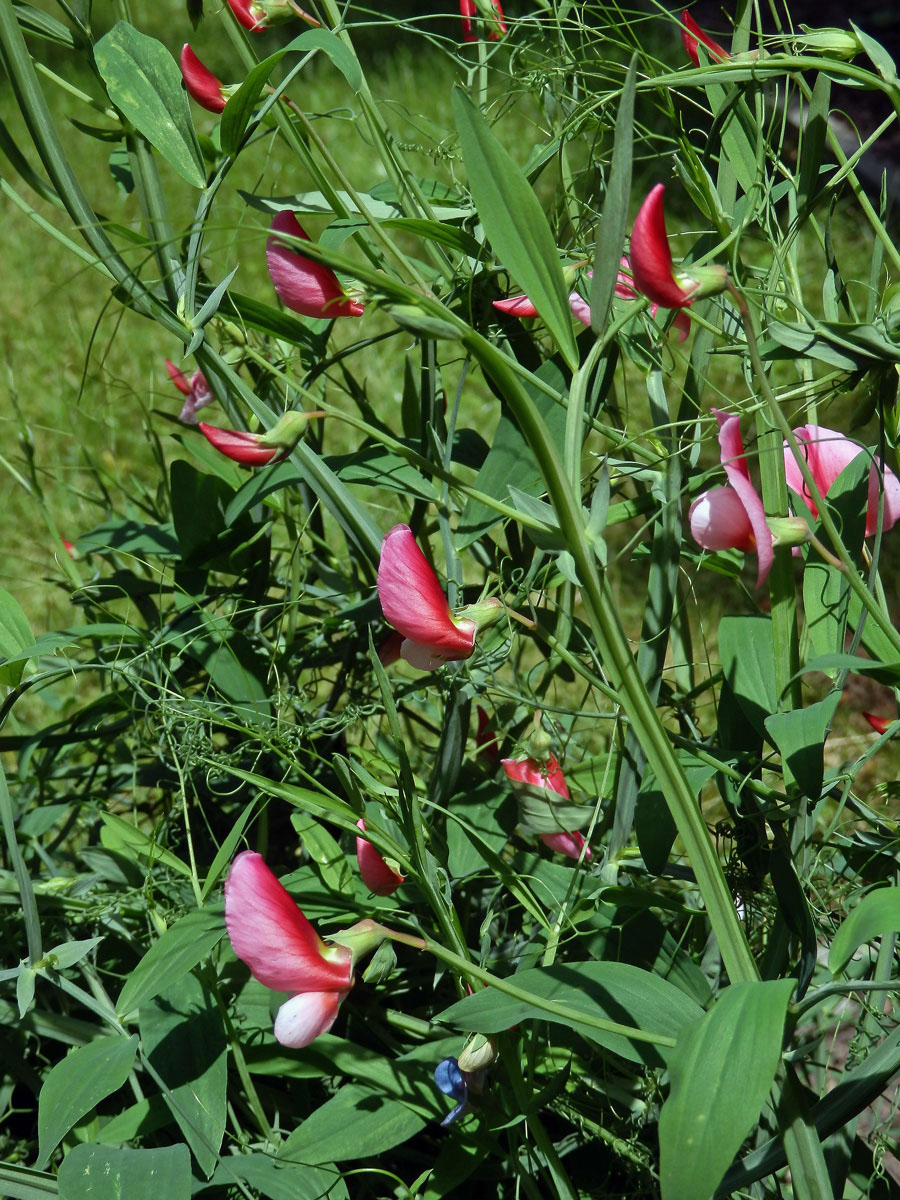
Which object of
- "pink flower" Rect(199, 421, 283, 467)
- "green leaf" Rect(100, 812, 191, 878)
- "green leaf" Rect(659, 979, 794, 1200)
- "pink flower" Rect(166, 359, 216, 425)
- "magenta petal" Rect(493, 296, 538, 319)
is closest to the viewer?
"green leaf" Rect(659, 979, 794, 1200)

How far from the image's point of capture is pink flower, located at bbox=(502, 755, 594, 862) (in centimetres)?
66

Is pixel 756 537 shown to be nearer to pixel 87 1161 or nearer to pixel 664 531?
pixel 664 531

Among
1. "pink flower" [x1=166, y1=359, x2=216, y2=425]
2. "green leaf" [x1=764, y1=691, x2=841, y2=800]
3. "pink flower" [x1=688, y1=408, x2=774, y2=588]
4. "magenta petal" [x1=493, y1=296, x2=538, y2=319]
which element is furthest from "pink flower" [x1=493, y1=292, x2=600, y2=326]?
"pink flower" [x1=166, y1=359, x2=216, y2=425]

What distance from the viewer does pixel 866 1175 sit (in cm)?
68

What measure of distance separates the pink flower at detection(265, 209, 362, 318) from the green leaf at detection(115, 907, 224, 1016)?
332mm

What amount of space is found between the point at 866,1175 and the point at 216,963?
419mm

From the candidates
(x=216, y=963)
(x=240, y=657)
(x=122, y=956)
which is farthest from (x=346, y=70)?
(x=122, y=956)

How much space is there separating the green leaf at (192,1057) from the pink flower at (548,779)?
0.22 m

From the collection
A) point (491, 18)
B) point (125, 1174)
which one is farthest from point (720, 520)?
point (125, 1174)

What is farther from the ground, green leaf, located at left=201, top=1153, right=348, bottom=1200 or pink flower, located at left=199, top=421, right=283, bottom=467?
pink flower, located at left=199, top=421, right=283, bottom=467

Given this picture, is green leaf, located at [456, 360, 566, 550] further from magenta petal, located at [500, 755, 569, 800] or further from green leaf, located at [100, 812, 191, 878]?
green leaf, located at [100, 812, 191, 878]

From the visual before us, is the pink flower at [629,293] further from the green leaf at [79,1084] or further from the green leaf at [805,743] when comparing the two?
the green leaf at [79,1084]

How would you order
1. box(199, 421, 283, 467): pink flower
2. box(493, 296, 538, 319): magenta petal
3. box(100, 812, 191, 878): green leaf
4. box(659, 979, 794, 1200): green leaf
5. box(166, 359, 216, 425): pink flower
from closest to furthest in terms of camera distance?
box(659, 979, 794, 1200): green leaf → box(199, 421, 283, 467): pink flower → box(493, 296, 538, 319): magenta petal → box(100, 812, 191, 878): green leaf → box(166, 359, 216, 425): pink flower

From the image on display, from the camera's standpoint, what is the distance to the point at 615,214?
401mm
